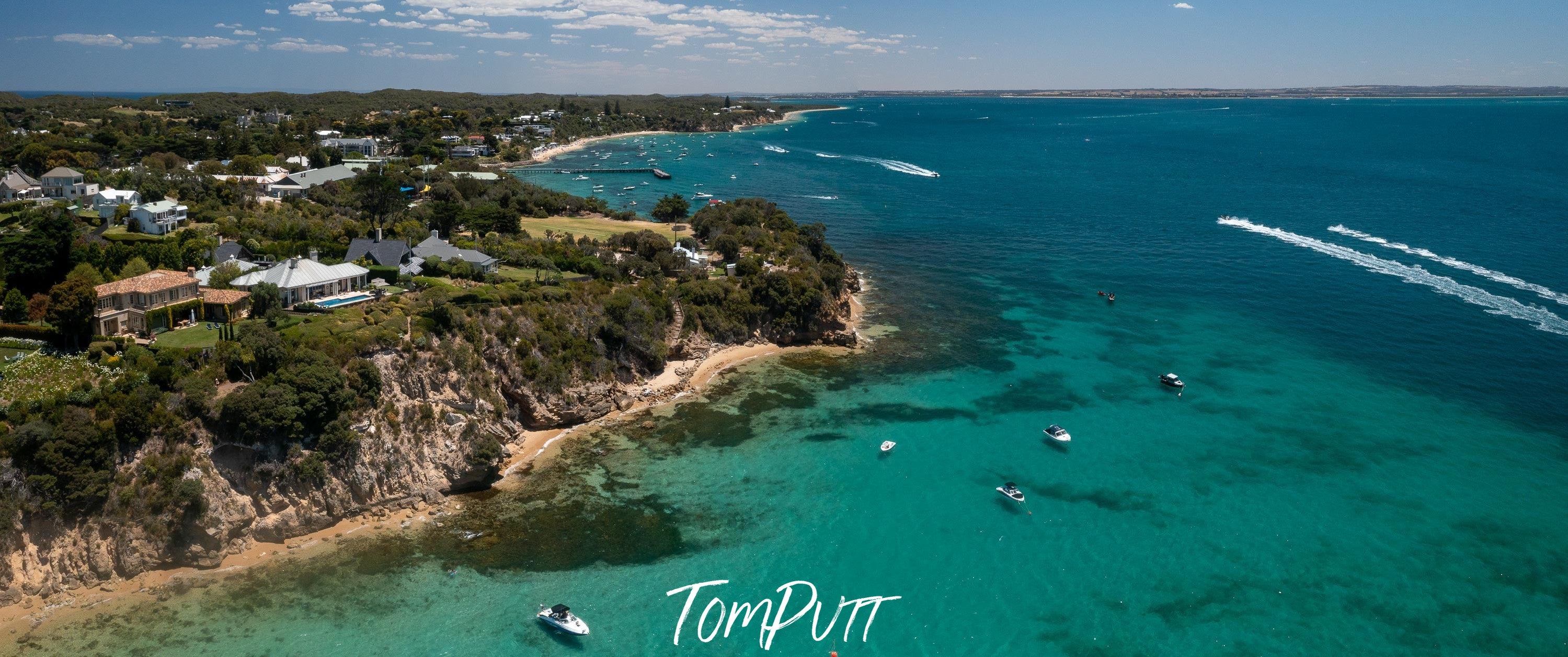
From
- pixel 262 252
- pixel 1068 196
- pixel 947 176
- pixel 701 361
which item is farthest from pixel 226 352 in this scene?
pixel 947 176

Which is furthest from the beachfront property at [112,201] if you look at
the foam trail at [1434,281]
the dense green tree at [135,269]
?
the foam trail at [1434,281]

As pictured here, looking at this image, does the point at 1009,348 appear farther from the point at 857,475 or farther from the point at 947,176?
the point at 947,176

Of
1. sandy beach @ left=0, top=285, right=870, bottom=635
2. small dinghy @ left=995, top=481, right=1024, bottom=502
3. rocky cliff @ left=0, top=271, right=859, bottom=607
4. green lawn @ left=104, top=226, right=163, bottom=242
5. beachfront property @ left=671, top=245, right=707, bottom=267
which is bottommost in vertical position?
small dinghy @ left=995, top=481, right=1024, bottom=502

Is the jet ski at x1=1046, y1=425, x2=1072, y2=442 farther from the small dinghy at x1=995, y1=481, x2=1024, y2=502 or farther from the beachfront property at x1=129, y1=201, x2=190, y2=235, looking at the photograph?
the beachfront property at x1=129, y1=201, x2=190, y2=235

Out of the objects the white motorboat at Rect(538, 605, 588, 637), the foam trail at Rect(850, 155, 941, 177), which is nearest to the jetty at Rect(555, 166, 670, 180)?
the foam trail at Rect(850, 155, 941, 177)

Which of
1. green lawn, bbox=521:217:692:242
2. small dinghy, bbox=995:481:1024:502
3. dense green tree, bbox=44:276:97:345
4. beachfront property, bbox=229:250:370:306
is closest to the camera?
dense green tree, bbox=44:276:97:345

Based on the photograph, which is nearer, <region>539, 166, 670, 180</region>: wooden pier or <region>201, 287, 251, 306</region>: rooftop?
<region>201, 287, 251, 306</region>: rooftop
